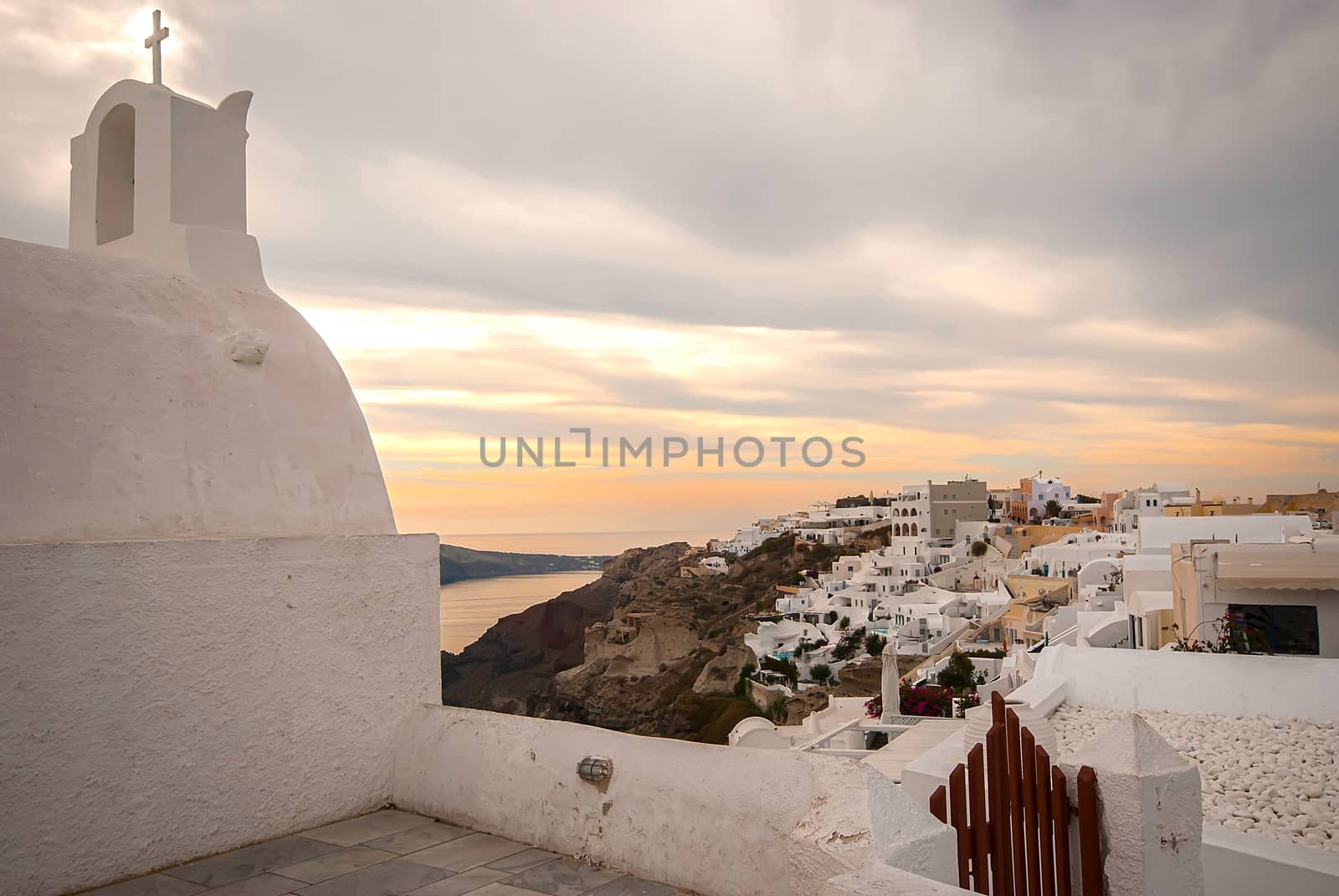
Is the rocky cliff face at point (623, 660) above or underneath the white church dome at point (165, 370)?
underneath

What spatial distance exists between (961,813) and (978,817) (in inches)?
2.5

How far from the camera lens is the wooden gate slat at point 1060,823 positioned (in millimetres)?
2725

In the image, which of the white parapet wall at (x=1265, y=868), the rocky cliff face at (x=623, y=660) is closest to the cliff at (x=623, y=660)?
the rocky cliff face at (x=623, y=660)

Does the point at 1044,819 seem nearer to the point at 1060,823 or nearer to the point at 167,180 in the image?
the point at 1060,823

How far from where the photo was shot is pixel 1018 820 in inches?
111

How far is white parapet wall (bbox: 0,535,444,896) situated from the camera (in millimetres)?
2750

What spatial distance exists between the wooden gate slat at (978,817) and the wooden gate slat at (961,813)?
2cm

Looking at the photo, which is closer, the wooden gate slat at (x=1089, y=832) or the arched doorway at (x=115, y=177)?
the wooden gate slat at (x=1089, y=832)

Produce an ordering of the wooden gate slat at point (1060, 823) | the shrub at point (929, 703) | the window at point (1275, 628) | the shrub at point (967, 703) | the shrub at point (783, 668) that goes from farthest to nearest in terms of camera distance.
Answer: the shrub at point (783, 668)
the shrub at point (929, 703)
the shrub at point (967, 703)
the window at point (1275, 628)
the wooden gate slat at point (1060, 823)

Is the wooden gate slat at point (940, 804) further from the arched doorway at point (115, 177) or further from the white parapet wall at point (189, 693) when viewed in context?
the arched doorway at point (115, 177)

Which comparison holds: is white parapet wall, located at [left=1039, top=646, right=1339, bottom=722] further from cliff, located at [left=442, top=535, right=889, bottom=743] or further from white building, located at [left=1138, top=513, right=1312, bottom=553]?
cliff, located at [left=442, top=535, right=889, bottom=743]

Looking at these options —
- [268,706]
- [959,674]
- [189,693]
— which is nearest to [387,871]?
[268,706]

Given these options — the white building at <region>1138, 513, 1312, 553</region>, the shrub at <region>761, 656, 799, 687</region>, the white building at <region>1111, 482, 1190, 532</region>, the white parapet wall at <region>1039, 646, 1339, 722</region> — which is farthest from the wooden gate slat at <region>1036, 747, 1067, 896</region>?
the white building at <region>1111, 482, 1190, 532</region>

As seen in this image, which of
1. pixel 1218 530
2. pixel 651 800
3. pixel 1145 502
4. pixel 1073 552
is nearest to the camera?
pixel 651 800
